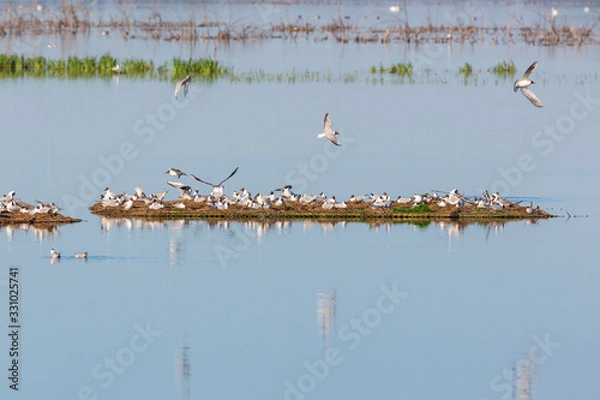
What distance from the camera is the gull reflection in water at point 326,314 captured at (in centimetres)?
1235

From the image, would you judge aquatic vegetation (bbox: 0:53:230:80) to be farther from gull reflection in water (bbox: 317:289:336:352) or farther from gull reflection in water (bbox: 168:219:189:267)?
gull reflection in water (bbox: 317:289:336:352)

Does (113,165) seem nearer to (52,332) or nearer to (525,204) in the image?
(525,204)

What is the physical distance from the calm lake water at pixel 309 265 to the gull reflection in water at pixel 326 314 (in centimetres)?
4

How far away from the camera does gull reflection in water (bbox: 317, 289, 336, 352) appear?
40.5 feet

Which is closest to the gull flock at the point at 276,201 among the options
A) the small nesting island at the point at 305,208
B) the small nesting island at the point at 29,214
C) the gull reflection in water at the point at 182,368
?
the small nesting island at the point at 305,208

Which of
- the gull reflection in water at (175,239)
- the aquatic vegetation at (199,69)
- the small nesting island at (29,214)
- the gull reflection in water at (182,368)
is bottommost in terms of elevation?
the gull reflection in water at (182,368)

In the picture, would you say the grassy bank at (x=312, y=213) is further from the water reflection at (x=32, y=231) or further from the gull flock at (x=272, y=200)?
the water reflection at (x=32, y=231)

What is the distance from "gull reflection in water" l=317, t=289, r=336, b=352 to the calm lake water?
4 centimetres

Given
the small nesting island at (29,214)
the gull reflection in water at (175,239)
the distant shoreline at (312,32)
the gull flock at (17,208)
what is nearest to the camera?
the gull reflection in water at (175,239)

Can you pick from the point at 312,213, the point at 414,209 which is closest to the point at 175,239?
the point at 312,213

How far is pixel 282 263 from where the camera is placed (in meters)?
15.1

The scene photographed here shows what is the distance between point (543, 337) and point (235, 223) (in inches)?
211

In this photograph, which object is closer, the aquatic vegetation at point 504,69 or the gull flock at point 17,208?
the gull flock at point 17,208

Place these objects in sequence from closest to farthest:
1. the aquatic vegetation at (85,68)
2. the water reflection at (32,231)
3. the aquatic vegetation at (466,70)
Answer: the water reflection at (32,231) → the aquatic vegetation at (85,68) → the aquatic vegetation at (466,70)
